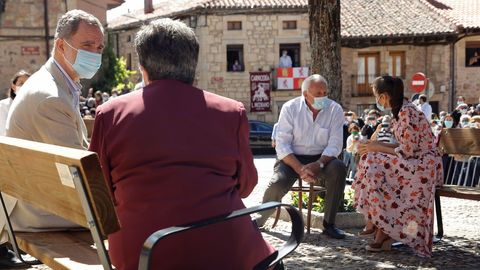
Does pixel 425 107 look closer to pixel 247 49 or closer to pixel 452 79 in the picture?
pixel 247 49

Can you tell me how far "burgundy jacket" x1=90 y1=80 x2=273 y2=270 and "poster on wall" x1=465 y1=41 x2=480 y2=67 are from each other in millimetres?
36995

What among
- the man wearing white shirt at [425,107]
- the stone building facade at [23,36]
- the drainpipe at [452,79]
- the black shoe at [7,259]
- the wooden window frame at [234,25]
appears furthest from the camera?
the drainpipe at [452,79]

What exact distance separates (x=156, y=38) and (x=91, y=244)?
4.13 feet

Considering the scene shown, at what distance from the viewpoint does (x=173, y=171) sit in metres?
2.66

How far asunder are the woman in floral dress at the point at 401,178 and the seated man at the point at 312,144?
61 cm

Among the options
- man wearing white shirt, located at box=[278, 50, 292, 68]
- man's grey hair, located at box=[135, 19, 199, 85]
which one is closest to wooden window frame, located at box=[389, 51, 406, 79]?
man wearing white shirt, located at box=[278, 50, 292, 68]

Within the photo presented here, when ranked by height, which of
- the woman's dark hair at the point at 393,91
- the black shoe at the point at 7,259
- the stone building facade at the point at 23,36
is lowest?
the black shoe at the point at 7,259

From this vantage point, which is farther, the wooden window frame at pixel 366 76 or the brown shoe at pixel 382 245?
the wooden window frame at pixel 366 76

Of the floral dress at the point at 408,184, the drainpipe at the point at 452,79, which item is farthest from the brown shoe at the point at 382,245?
the drainpipe at the point at 452,79

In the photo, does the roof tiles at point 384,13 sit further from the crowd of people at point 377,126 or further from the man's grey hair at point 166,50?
the man's grey hair at point 166,50

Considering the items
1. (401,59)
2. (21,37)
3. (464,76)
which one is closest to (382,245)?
(21,37)

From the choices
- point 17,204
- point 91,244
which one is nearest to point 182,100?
point 91,244

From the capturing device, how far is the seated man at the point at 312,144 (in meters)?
6.68

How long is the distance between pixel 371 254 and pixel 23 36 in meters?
23.6
